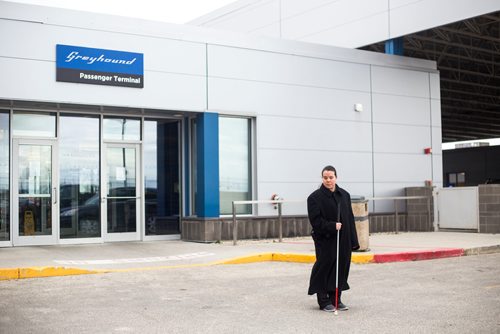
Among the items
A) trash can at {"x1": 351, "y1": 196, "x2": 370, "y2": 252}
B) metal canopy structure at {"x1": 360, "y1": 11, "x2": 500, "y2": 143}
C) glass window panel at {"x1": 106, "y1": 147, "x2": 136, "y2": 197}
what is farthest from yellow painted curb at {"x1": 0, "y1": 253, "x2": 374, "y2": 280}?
metal canopy structure at {"x1": 360, "y1": 11, "x2": 500, "y2": 143}

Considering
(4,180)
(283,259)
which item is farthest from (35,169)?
(283,259)

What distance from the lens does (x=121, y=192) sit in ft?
52.7

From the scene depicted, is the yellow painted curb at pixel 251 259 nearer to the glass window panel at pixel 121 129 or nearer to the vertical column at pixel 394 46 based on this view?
the glass window panel at pixel 121 129

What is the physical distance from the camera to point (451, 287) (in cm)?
915

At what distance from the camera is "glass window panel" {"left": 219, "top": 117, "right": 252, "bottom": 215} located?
54.4ft

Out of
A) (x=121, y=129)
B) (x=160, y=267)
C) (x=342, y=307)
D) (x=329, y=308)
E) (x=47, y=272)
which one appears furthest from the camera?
(x=121, y=129)

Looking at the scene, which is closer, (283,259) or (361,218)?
(283,259)

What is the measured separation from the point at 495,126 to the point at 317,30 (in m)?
35.9

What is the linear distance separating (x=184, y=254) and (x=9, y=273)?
13.0 ft

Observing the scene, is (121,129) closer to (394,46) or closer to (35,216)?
(35,216)

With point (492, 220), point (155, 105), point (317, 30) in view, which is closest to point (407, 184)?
point (492, 220)

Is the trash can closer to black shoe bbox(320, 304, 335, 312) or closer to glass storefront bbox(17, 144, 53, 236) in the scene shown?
black shoe bbox(320, 304, 335, 312)

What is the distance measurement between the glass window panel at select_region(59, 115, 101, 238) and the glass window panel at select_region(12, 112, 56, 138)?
0.24m

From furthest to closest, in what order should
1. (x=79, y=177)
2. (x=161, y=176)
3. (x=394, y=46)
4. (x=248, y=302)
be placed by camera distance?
1. (x=394, y=46)
2. (x=161, y=176)
3. (x=79, y=177)
4. (x=248, y=302)
